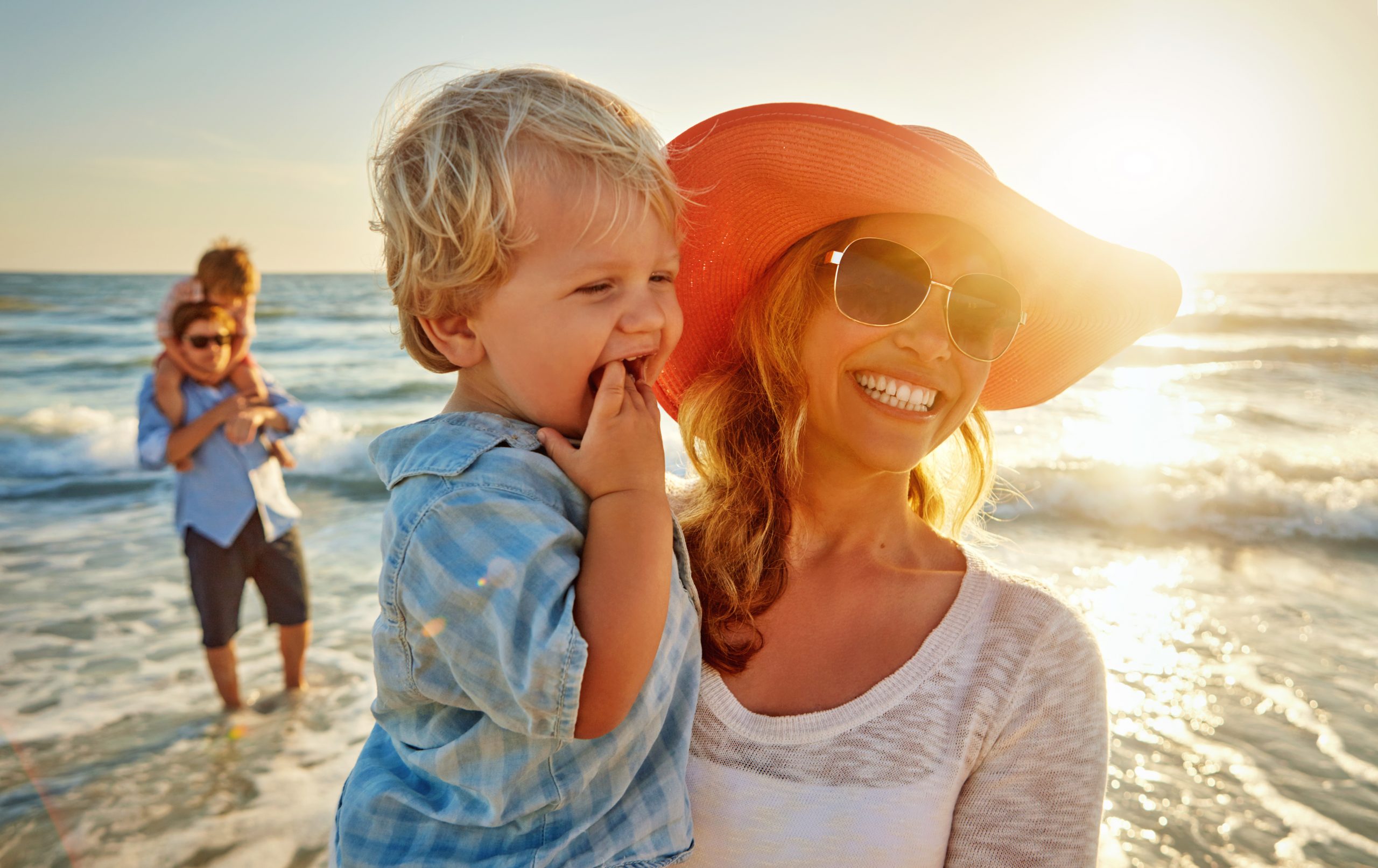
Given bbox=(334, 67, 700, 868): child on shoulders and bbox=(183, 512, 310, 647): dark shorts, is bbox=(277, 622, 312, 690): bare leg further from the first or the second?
bbox=(334, 67, 700, 868): child on shoulders

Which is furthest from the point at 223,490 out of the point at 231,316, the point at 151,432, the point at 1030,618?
the point at 1030,618

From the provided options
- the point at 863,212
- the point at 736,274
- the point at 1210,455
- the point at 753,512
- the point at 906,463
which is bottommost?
the point at 1210,455

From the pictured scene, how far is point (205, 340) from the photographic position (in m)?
5.32

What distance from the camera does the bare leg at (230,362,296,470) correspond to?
5.50 meters

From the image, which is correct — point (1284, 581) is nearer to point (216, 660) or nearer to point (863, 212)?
point (863, 212)

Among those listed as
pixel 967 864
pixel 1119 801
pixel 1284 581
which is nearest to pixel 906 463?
pixel 967 864

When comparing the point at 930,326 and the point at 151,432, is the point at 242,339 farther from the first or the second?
the point at 930,326

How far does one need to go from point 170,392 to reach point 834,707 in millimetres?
5045

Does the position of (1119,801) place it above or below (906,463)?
below

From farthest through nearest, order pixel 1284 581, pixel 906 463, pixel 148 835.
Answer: pixel 1284 581, pixel 148 835, pixel 906 463

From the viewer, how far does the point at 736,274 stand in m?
2.44

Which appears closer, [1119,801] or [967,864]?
[967,864]

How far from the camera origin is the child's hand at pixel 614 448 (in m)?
1.46

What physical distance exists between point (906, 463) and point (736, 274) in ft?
2.45
